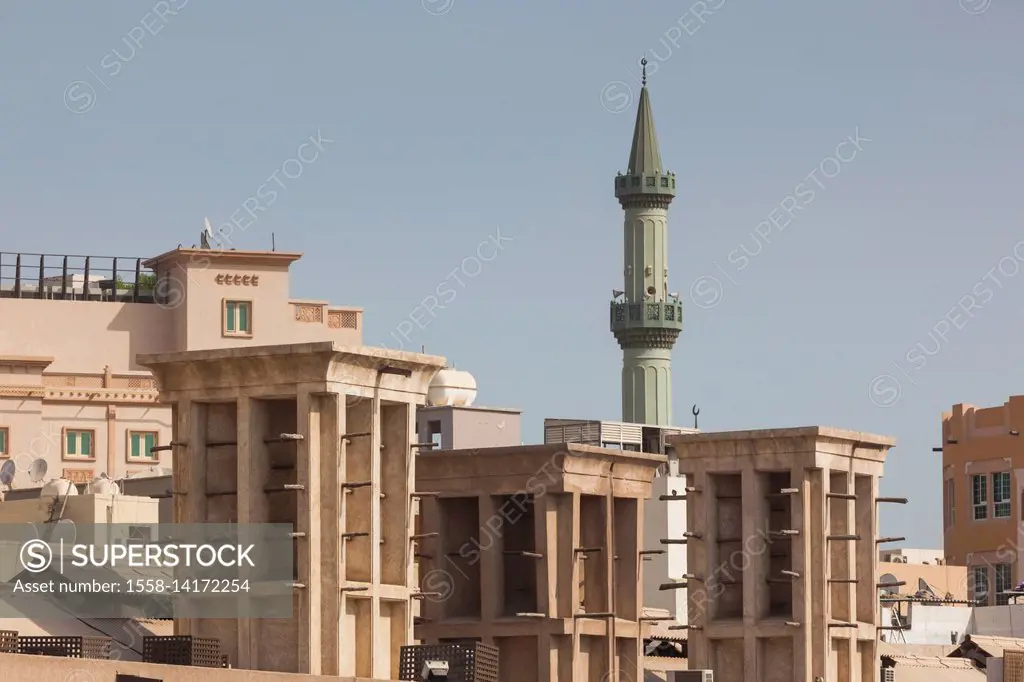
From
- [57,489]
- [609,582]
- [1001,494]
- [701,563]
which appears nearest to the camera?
[57,489]

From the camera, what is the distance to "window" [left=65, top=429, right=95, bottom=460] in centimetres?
7506

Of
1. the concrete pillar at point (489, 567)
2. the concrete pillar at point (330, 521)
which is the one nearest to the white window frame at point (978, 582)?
the concrete pillar at point (489, 567)

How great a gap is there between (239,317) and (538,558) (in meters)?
35.2

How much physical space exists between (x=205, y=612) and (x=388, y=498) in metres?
3.51

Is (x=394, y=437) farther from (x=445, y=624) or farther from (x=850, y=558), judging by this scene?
(x=850, y=558)

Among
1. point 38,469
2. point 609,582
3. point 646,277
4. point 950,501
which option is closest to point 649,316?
point 646,277

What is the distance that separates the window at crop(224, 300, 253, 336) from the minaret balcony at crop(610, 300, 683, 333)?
76.0 ft

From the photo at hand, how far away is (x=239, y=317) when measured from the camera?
7744cm

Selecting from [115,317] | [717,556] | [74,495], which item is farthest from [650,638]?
[115,317]

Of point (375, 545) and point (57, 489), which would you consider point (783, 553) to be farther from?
point (57, 489)

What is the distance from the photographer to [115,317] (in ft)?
255

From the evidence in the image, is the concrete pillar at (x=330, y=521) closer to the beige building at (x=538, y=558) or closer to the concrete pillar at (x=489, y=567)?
the beige building at (x=538, y=558)

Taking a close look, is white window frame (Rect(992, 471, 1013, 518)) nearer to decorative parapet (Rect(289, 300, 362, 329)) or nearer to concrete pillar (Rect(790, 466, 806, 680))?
decorative parapet (Rect(289, 300, 362, 329))

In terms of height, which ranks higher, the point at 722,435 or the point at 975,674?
the point at 722,435
